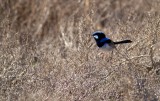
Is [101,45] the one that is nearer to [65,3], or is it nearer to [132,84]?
[132,84]

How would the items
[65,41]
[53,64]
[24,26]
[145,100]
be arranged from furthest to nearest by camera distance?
1. [24,26]
2. [65,41]
3. [53,64]
4. [145,100]

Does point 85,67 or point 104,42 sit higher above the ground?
point 104,42

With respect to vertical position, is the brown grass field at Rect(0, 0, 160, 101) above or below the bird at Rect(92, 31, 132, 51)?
below

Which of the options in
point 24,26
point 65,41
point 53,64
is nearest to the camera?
point 53,64

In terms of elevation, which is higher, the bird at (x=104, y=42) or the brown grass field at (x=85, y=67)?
the bird at (x=104, y=42)

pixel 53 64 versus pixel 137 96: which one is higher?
pixel 53 64

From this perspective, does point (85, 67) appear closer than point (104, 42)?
No

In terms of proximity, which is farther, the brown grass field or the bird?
the bird

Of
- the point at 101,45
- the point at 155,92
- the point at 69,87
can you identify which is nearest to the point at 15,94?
the point at 69,87

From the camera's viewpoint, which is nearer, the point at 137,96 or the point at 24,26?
the point at 137,96

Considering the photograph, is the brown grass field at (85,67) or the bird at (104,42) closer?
the brown grass field at (85,67)
